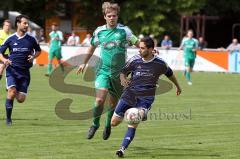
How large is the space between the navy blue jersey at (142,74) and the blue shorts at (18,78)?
3.96 metres

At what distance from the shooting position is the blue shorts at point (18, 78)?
1477 centimetres

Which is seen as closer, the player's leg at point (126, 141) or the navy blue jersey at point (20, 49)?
the player's leg at point (126, 141)

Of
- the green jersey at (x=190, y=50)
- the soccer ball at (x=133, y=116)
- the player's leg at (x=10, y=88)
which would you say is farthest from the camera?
the green jersey at (x=190, y=50)

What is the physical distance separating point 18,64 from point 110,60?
10.4ft

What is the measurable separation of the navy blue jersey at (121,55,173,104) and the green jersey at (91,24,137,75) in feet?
2.82

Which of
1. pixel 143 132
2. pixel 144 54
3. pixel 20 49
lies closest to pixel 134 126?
pixel 144 54

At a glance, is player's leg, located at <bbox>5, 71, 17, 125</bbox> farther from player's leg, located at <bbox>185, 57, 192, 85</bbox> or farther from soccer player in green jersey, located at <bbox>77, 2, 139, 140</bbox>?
player's leg, located at <bbox>185, 57, 192, 85</bbox>

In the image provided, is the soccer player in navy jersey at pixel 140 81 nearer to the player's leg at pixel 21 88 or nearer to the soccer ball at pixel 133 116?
the soccer ball at pixel 133 116

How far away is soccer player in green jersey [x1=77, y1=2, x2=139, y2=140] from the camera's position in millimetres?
12180

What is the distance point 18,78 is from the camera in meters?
14.8

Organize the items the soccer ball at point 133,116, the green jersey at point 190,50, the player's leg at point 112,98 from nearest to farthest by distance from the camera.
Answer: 1. the soccer ball at point 133,116
2. the player's leg at point 112,98
3. the green jersey at point 190,50

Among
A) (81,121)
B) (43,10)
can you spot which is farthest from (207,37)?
(81,121)

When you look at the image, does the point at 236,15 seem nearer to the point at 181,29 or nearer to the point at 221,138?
the point at 181,29

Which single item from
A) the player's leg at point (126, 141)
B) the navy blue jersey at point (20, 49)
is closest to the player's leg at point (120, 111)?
the player's leg at point (126, 141)
